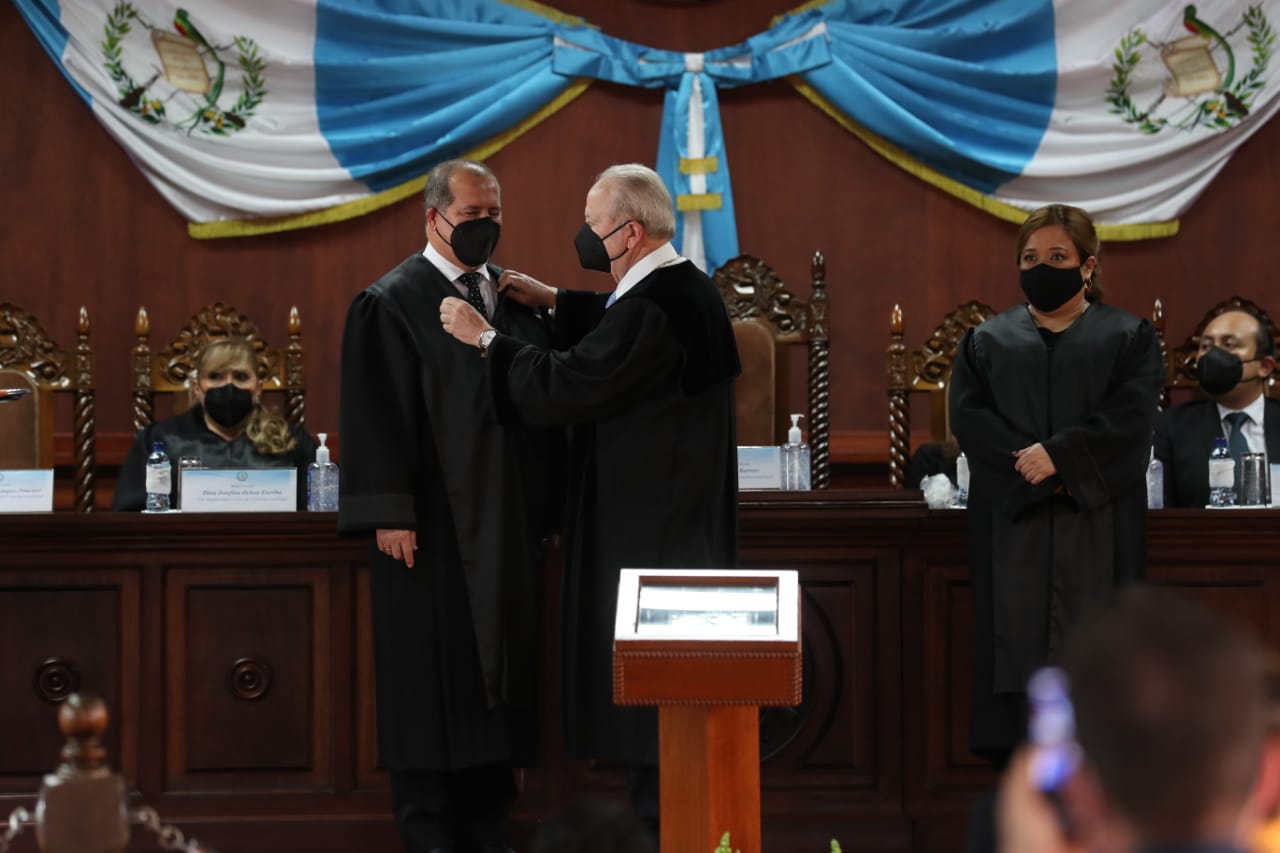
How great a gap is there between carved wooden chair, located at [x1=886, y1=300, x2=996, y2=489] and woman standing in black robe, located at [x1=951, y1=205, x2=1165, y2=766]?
1.33m

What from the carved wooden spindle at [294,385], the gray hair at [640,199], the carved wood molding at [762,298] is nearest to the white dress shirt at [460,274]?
the gray hair at [640,199]

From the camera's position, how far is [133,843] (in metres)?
4.27

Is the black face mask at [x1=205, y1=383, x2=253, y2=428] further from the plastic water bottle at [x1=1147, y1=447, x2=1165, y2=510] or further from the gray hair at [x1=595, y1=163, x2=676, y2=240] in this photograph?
the plastic water bottle at [x1=1147, y1=447, x2=1165, y2=510]

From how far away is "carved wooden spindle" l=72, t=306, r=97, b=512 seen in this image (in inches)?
212

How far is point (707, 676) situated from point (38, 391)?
352 centimetres

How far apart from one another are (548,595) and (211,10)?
11.6 ft

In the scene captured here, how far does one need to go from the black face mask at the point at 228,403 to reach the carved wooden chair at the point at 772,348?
1582 millimetres

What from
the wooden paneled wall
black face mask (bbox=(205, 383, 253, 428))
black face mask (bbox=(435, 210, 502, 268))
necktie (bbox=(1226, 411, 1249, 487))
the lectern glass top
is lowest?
the lectern glass top

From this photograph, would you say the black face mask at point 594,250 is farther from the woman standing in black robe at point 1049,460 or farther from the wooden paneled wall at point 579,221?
the wooden paneled wall at point 579,221

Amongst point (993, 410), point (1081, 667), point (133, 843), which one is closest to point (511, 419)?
point (993, 410)

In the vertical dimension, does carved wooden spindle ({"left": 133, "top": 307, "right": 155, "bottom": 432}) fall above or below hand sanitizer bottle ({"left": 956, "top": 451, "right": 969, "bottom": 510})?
above

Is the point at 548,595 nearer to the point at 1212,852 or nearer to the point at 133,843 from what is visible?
the point at 133,843

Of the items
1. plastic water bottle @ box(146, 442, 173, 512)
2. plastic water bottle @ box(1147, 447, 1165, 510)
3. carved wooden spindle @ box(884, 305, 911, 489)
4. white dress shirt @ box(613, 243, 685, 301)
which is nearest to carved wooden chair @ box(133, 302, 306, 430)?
plastic water bottle @ box(146, 442, 173, 512)

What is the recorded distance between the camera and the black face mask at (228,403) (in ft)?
16.8
